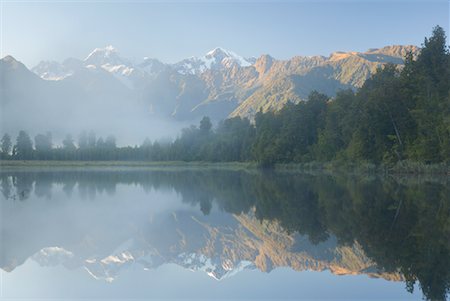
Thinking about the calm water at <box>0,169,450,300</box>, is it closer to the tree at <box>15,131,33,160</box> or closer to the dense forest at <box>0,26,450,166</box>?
the dense forest at <box>0,26,450,166</box>

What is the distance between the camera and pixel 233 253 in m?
15.2

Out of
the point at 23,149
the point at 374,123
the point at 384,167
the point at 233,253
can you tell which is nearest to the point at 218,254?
the point at 233,253

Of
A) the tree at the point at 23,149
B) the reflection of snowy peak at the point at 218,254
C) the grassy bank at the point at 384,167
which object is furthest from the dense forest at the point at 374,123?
the tree at the point at 23,149

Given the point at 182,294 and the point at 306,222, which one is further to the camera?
the point at 306,222

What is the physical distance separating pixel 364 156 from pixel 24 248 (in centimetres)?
6729

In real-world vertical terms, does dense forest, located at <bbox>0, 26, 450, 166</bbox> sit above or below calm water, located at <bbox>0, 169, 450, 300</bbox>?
above

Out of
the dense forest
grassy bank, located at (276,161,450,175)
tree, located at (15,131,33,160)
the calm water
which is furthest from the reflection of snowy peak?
tree, located at (15,131,33,160)

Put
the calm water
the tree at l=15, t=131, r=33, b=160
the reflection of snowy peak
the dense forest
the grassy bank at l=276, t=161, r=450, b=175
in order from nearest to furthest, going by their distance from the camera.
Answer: the calm water < the reflection of snowy peak < the grassy bank at l=276, t=161, r=450, b=175 < the dense forest < the tree at l=15, t=131, r=33, b=160

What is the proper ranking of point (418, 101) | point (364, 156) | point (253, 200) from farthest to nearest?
point (364, 156) < point (418, 101) < point (253, 200)

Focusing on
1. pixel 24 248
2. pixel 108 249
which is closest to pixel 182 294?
pixel 108 249

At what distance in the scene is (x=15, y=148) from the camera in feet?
610

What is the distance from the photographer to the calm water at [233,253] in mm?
11258

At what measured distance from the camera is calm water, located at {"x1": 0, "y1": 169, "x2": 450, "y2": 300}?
36.9ft

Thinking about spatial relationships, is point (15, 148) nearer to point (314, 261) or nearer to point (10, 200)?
point (10, 200)
